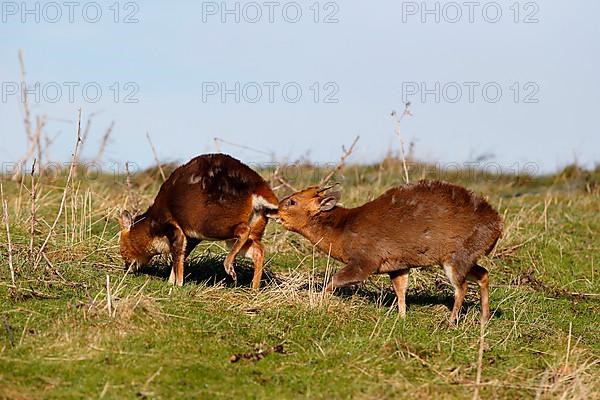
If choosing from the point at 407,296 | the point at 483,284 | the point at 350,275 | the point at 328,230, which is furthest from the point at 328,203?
the point at 483,284

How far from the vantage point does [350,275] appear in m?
8.26

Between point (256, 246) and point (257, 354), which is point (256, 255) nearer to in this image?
point (256, 246)

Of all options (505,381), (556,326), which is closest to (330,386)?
(505,381)

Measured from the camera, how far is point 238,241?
8.48 metres

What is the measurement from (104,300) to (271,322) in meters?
1.31

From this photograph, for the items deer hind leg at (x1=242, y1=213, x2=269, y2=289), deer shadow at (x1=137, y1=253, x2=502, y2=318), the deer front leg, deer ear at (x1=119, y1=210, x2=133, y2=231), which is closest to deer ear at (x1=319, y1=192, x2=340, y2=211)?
deer hind leg at (x1=242, y1=213, x2=269, y2=289)

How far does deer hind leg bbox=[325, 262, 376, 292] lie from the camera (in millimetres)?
→ 8148

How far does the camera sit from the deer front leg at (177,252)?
863cm

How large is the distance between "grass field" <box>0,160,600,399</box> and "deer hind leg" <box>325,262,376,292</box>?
114 millimetres

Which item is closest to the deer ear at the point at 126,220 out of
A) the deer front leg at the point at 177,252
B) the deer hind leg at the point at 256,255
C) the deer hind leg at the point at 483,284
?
the deer front leg at the point at 177,252

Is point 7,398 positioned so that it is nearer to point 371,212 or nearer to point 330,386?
point 330,386

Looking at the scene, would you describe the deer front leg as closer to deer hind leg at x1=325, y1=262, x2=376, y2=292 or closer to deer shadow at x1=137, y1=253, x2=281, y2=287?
deer shadow at x1=137, y1=253, x2=281, y2=287

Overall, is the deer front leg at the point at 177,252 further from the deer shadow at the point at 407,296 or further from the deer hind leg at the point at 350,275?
the deer hind leg at the point at 350,275

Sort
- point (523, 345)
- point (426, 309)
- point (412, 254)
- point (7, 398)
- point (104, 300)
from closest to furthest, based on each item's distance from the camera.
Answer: point (7, 398) < point (104, 300) < point (523, 345) < point (412, 254) < point (426, 309)
